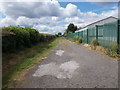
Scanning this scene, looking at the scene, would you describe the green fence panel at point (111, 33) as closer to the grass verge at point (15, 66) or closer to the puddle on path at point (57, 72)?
the puddle on path at point (57, 72)

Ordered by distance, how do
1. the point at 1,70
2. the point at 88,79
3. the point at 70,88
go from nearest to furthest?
the point at 70,88 → the point at 88,79 → the point at 1,70

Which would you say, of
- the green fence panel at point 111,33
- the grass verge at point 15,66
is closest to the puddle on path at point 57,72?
the grass verge at point 15,66

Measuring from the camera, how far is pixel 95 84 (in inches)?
107

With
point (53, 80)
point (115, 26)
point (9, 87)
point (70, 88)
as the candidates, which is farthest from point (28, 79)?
point (115, 26)

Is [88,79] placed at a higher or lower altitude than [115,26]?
lower

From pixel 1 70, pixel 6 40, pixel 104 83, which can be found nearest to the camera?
pixel 104 83

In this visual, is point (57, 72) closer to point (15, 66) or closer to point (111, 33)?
point (15, 66)

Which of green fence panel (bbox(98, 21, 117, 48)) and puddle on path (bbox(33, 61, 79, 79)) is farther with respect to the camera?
green fence panel (bbox(98, 21, 117, 48))

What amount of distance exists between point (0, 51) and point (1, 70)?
1.95 metres

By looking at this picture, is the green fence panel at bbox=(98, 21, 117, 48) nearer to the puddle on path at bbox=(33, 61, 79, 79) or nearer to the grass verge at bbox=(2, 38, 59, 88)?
the puddle on path at bbox=(33, 61, 79, 79)

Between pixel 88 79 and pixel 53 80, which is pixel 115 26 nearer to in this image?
pixel 88 79

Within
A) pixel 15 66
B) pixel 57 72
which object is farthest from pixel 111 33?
pixel 15 66

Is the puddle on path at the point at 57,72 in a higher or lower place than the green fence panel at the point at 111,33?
lower

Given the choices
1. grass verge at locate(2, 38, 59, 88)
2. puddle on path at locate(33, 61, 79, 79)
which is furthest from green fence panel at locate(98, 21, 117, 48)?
grass verge at locate(2, 38, 59, 88)
